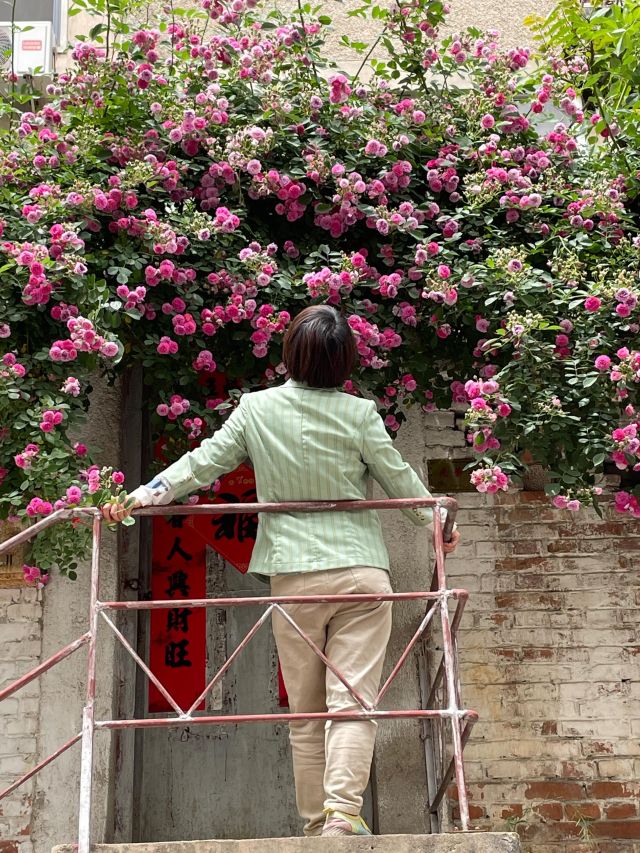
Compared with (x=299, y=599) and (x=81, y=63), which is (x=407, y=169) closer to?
(x=81, y=63)

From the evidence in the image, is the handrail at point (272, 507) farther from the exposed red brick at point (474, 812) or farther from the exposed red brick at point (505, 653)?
the exposed red brick at point (474, 812)

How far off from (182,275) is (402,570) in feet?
5.46

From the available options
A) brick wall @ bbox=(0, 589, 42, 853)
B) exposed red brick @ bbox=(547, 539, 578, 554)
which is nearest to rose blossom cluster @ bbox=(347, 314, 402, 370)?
exposed red brick @ bbox=(547, 539, 578, 554)

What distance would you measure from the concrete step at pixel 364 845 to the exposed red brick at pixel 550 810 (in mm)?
1777

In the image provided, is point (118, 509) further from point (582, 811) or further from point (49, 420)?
point (582, 811)

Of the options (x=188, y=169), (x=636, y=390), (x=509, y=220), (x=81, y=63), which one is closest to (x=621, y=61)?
(x=509, y=220)

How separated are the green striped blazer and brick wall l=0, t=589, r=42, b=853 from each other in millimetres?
1463

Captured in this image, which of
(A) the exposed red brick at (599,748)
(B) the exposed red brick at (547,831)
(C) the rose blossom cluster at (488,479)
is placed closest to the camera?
(C) the rose blossom cluster at (488,479)

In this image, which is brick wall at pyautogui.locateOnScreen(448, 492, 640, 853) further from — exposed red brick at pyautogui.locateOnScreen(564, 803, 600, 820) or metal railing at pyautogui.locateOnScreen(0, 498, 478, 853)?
metal railing at pyautogui.locateOnScreen(0, 498, 478, 853)

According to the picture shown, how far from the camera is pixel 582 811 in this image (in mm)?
Result: 4812

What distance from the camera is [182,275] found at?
4797mm

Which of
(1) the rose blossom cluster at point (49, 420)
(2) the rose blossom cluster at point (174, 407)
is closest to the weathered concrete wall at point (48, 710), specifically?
(2) the rose blossom cluster at point (174, 407)

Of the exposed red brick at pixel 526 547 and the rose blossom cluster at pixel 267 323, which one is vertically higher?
the rose blossom cluster at pixel 267 323

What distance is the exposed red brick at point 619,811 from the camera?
4816 mm
